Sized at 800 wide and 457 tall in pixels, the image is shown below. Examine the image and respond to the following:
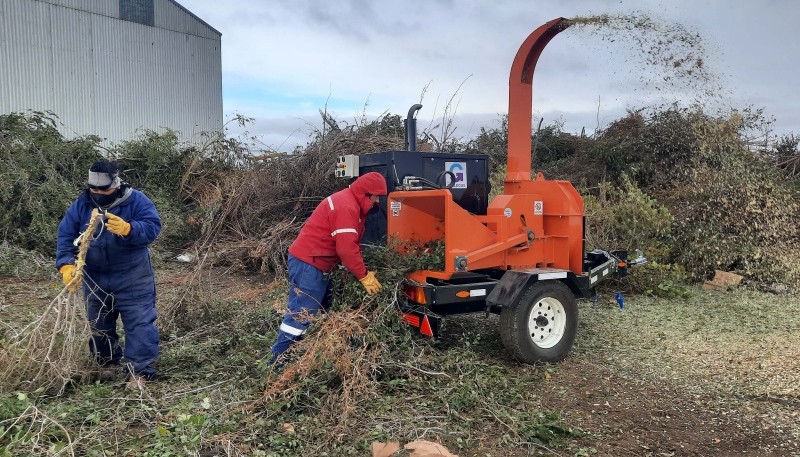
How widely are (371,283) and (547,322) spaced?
1.68 meters

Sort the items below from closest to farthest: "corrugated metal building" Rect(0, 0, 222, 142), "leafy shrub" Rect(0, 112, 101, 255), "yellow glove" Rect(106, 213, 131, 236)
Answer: "yellow glove" Rect(106, 213, 131, 236), "leafy shrub" Rect(0, 112, 101, 255), "corrugated metal building" Rect(0, 0, 222, 142)

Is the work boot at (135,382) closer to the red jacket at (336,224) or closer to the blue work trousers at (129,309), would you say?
the blue work trousers at (129,309)

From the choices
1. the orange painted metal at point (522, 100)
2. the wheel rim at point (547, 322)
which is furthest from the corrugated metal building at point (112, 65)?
the wheel rim at point (547, 322)

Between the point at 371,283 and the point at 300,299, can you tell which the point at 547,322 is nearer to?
the point at 371,283

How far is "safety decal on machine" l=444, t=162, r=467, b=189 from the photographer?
216 inches

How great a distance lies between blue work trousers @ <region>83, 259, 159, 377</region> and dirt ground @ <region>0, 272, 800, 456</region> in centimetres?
269

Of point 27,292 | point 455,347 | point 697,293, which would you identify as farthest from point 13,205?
point 697,293

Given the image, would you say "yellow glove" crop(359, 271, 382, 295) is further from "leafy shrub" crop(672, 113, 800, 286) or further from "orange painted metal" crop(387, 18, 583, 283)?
"leafy shrub" crop(672, 113, 800, 286)

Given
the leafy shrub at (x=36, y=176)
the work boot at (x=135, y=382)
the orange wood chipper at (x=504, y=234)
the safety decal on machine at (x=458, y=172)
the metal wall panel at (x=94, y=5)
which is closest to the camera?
the work boot at (x=135, y=382)

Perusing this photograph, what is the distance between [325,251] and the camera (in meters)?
4.57

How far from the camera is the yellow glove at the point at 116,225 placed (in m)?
4.06

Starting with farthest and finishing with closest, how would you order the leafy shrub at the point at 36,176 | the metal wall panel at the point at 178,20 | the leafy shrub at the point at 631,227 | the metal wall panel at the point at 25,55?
the metal wall panel at the point at 178,20, the metal wall panel at the point at 25,55, the leafy shrub at the point at 36,176, the leafy shrub at the point at 631,227

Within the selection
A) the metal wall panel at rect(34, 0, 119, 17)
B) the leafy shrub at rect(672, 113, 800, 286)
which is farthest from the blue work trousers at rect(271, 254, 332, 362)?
the metal wall panel at rect(34, 0, 119, 17)

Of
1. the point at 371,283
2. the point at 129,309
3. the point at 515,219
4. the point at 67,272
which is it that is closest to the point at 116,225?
the point at 67,272
